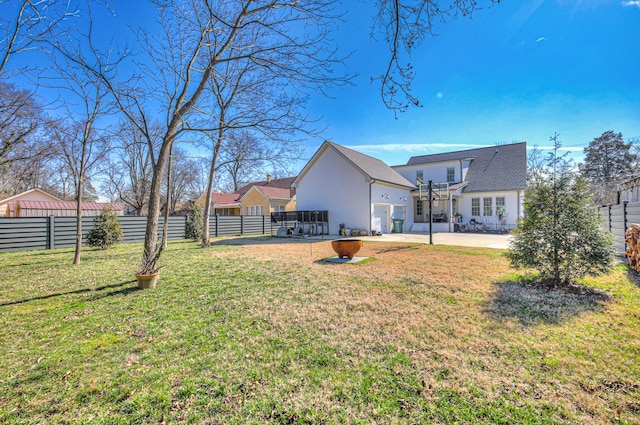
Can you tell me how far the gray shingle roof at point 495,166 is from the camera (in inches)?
792

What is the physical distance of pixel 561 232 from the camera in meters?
5.26

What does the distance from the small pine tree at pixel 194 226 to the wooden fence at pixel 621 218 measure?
17.4 m

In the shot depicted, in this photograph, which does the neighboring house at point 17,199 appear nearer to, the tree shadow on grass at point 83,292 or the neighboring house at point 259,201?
the neighboring house at point 259,201

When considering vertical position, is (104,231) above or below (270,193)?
below

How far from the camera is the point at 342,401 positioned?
2.18 metres

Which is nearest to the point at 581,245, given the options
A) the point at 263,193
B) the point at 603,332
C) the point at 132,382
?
the point at 603,332

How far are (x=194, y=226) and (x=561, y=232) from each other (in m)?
16.4

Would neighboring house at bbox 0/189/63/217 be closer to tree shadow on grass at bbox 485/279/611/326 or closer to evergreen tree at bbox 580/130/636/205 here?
tree shadow on grass at bbox 485/279/611/326

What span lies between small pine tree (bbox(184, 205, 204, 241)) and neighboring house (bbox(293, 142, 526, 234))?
7883 millimetres

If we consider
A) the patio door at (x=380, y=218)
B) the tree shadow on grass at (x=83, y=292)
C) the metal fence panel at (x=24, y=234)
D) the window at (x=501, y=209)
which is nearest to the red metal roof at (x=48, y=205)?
the metal fence panel at (x=24, y=234)

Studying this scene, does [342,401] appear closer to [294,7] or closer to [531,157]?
[294,7]

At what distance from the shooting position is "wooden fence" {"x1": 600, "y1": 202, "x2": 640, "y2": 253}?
7.50m

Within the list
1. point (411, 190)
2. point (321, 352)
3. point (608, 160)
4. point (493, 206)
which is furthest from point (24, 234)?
point (608, 160)

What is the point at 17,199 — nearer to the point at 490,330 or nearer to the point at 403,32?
the point at 403,32
